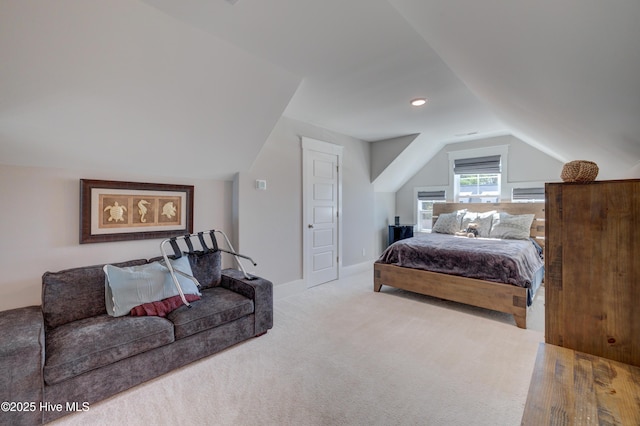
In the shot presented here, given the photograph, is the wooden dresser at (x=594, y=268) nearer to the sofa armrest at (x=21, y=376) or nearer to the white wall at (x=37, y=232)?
the sofa armrest at (x=21, y=376)

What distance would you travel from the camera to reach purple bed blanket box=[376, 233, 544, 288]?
10.3ft

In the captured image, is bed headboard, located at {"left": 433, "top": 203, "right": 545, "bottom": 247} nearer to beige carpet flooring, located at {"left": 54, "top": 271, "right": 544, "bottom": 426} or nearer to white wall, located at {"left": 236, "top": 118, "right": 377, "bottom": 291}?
beige carpet flooring, located at {"left": 54, "top": 271, "right": 544, "bottom": 426}

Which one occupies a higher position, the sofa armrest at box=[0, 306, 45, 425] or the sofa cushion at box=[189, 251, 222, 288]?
the sofa cushion at box=[189, 251, 222, 288]

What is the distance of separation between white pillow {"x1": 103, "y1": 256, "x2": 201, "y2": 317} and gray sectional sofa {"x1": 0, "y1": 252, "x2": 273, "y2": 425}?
0.28ft

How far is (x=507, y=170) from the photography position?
16.7ft

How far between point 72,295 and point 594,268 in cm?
323

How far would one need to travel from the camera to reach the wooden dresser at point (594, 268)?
38.7 inches

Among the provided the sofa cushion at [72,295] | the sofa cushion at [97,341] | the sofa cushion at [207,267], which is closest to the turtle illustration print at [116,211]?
the sofa cushion at [72,295]

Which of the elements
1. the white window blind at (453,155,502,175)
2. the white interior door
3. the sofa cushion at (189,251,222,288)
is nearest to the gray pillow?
the white window blind at (453,155,502,175)

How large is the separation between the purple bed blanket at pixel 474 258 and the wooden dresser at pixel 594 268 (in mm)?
→ 2277

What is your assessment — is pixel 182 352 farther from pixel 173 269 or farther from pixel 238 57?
pixel 238 57

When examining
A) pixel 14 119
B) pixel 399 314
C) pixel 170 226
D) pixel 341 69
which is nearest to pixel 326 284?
pixel 399 314

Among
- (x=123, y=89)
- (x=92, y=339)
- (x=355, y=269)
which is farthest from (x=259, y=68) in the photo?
(x=355, y=269)

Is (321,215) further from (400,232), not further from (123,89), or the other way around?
(123,89)
